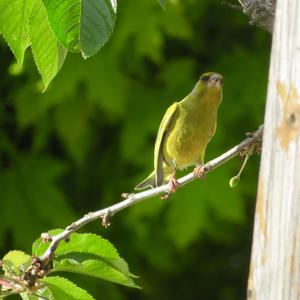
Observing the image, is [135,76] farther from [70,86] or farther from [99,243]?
[99,243]

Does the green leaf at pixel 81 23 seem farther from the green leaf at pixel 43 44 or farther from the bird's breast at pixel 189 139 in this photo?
the bird's breast at pixel 189 139

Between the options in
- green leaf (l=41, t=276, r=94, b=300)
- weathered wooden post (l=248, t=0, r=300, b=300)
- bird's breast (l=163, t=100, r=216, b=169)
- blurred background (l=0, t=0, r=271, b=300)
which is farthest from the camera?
blurred background (l=0, t=0, r=271, b=300)

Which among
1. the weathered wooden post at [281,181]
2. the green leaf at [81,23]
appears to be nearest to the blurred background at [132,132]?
the green leaf at [81,23]

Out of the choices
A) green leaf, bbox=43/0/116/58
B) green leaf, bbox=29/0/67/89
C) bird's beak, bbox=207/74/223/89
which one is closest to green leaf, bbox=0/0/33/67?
green leaf, bbox=29/0/67/89

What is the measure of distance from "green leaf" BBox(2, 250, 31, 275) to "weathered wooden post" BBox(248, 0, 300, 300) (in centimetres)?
68

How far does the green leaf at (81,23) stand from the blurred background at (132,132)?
4.00 m

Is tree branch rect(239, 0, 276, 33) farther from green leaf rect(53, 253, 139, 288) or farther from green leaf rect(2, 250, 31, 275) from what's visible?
green leaf rect(2, 250, 31, 275)

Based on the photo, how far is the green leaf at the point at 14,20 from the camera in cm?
222

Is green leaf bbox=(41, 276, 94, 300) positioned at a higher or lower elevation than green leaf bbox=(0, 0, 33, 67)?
lower

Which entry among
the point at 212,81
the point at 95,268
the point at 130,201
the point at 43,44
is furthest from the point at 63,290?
the point at 212,81

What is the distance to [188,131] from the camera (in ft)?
13.9

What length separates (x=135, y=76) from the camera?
23.1ft

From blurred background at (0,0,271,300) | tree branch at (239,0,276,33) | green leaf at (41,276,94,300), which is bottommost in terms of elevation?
green leaf at (41,276,94,300)

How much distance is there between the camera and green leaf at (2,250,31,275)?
2482 millimetres
